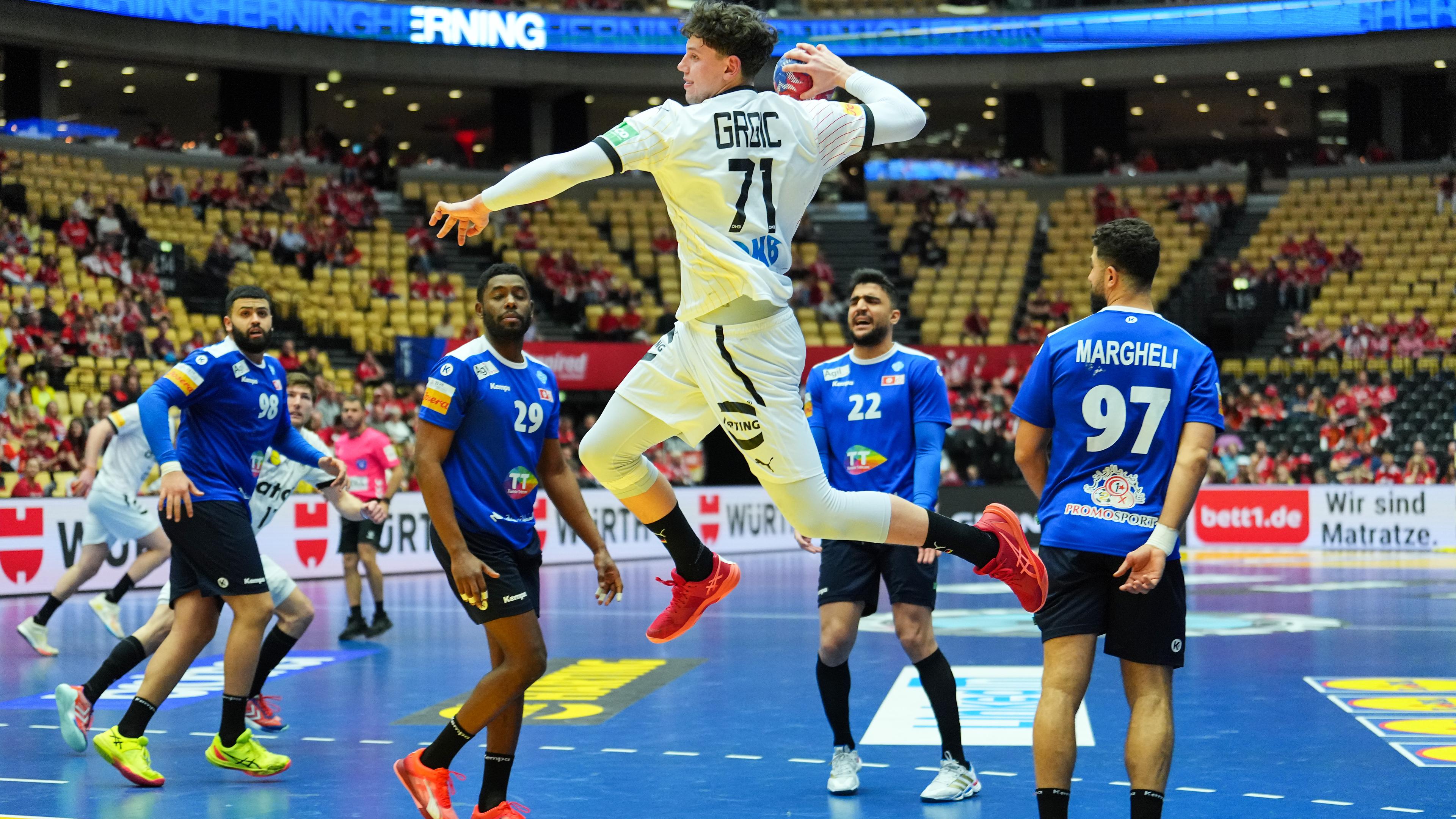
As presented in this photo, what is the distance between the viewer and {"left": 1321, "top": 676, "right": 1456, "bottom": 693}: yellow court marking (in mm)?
8727

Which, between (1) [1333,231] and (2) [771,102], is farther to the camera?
(1) [1333,231]

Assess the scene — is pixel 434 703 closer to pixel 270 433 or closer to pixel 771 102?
pixel 270 433

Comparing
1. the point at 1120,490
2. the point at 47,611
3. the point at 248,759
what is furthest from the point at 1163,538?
the point at 47,611

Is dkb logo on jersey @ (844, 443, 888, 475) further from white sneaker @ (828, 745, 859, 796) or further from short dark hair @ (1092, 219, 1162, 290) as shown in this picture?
short dark hair @ (1092, 219, 1162, 290)

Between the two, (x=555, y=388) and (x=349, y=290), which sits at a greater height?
(x=349, y=290)

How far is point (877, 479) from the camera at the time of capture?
22.0 ft

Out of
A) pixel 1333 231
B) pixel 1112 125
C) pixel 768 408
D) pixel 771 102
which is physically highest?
pixel 1112 125

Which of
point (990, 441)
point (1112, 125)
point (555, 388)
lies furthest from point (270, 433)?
point (1112, 125)

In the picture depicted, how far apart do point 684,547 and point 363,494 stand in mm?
8146

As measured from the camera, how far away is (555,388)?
6.00m

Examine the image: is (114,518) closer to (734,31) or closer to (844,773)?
(844,773)

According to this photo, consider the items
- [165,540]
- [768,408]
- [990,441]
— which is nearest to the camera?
[768,408]

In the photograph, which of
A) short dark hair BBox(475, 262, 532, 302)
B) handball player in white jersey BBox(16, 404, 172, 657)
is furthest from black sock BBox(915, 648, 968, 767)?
handball player in white jersey BBox(16, 404, 172, 657)

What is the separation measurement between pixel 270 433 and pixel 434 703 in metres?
2.26
